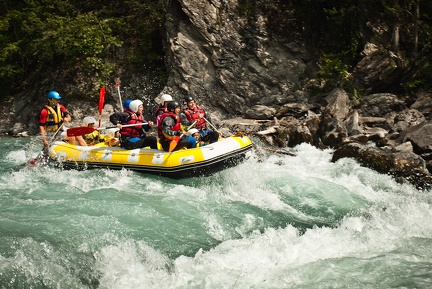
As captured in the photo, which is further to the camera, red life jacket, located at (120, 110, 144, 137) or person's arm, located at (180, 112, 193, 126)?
person's arm, located at (180, 112, 193, 126)

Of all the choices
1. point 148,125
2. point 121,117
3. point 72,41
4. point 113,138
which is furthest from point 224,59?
point 121,117

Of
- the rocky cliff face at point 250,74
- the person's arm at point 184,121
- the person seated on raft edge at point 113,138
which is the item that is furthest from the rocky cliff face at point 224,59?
the person seated on raft edge at point 113,138

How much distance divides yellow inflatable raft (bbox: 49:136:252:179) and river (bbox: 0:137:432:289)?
0.18m

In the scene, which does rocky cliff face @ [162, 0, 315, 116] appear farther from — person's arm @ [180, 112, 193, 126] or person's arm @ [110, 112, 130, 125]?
person's arm @ [110, 112, 130, 125]

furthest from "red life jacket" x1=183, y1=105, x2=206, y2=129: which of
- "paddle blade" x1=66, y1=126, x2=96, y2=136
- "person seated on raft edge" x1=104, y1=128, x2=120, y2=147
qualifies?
"paddle blade" x1=66, y1=126, x2=96, y2=136

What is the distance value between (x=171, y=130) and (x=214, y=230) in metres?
2.53

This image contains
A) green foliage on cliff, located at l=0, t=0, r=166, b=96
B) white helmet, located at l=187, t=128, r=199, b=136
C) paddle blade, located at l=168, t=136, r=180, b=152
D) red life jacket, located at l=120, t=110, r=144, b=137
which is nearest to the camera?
paddle blade, located at l=168, t=136, r=180, b=152

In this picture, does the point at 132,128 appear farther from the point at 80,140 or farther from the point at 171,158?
the point at 80,140

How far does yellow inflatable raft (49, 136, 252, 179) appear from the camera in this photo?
758 centimetres

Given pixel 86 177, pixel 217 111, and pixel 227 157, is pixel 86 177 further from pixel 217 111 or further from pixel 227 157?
pixel 217 111

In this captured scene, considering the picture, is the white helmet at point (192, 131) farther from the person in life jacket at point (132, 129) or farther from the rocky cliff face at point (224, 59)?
the rocky cliff face at point (224, 59)

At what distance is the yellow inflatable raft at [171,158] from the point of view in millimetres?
7578

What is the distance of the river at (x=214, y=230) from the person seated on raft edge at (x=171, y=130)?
70cm

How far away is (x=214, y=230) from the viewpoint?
579cm
